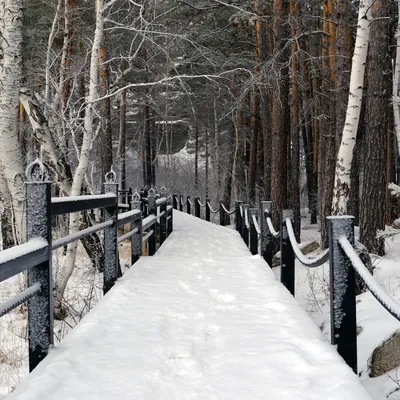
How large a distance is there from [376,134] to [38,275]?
777cm

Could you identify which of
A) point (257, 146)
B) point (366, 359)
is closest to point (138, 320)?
point (366, 359)

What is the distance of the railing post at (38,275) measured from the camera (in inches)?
127

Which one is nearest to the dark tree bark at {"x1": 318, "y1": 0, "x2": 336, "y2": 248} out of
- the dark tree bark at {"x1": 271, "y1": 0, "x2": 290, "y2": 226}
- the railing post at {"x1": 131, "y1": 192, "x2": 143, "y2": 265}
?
the dark tree bark at {"x1": 271, "y1": 0, "x2": 290, "y2": 226}

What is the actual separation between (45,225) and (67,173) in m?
6.46

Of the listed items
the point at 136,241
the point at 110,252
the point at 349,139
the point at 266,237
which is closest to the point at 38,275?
the point at 110,252

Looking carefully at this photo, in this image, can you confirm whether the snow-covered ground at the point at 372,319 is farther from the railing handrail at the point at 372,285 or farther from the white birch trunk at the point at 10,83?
the white birch trunk at the point at 10,83

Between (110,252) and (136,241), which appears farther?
(136,241)

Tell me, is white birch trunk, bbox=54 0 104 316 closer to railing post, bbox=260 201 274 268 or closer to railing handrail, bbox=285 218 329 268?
railing post, bbox=260 201 274 268

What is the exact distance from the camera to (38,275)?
128 inches

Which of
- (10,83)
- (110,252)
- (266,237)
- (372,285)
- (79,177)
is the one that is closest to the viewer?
(372,285)

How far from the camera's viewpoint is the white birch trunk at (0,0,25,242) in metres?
6.59

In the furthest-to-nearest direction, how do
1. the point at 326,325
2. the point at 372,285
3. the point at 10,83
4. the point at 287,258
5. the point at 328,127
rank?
1. the point at 328,127
2. the point at 10,83
3. the point at 326,325
4. the point at 287,258
5. the point at 372,285

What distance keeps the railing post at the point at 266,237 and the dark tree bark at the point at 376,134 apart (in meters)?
2.53

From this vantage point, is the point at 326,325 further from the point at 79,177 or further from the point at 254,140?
the point at 254,140
